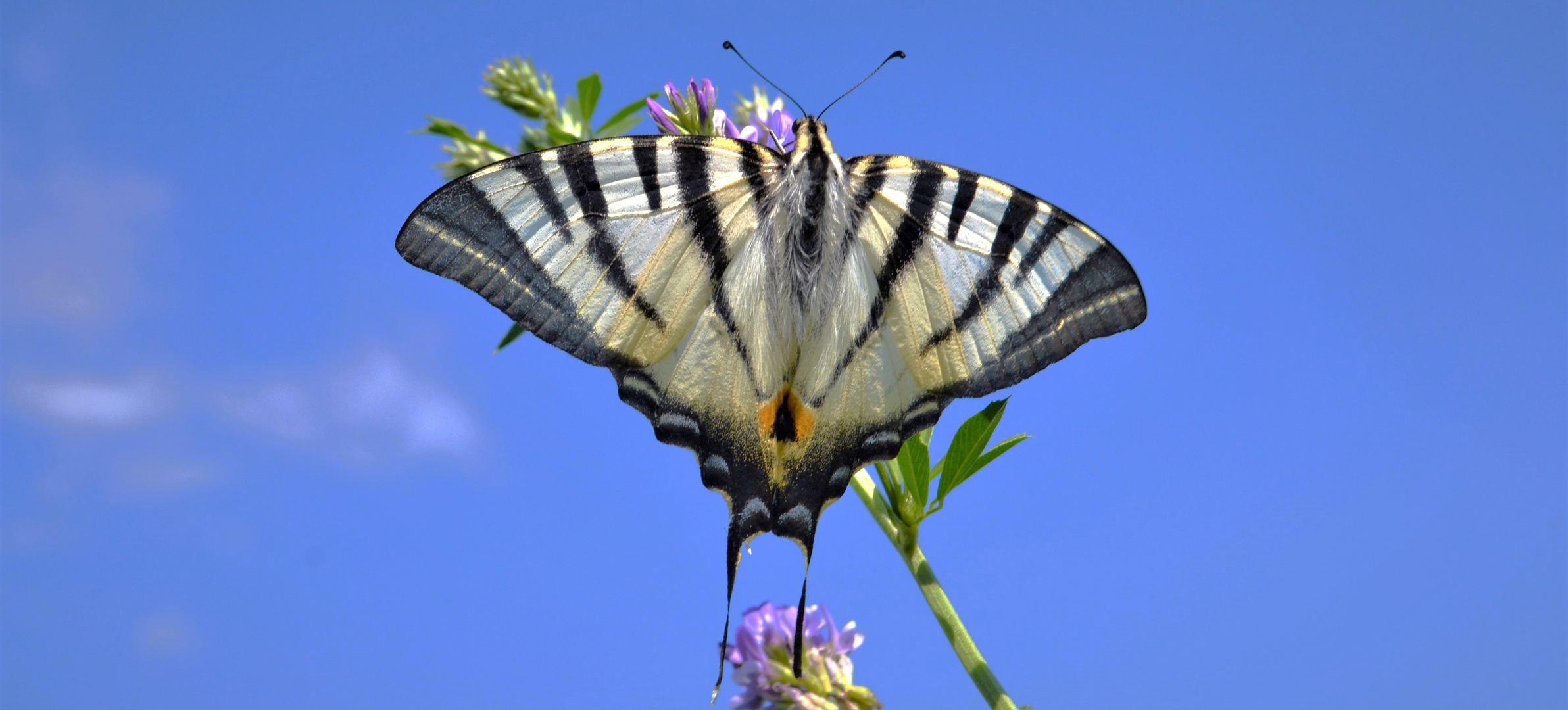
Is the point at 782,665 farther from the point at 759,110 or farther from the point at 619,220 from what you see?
the point at 759,110

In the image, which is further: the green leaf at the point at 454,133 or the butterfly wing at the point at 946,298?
the green leaf at the point at 454,133

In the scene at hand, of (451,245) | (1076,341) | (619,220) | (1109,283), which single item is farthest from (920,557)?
(451,245)

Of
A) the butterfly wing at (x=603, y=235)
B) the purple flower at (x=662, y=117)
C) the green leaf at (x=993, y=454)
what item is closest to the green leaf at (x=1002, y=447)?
the green leaf at (x=993, y=454)

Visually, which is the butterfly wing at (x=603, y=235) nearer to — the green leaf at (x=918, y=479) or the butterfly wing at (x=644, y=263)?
the butterfly wing at (x=644, y=263)

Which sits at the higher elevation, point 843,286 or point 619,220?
point 619,220

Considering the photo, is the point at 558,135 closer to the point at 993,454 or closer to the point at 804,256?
the point at 804,256

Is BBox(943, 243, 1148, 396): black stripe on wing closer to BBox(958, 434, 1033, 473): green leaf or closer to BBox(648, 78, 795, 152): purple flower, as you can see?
BBox(958, 434, 1033, 473): green leaf
